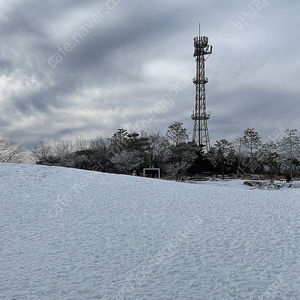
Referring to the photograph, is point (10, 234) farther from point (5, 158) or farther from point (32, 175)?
point (5, 158)

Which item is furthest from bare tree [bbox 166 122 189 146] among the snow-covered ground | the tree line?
the snow-covered ground

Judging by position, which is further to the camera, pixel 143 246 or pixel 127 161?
pixel 127 161

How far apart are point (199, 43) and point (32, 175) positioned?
38.3 m

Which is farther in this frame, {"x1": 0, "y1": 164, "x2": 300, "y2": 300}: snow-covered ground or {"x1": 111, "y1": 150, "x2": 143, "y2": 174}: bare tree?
{"x1": 111, "y1": 150, "x2": 143, "y2": 174}: bare tree

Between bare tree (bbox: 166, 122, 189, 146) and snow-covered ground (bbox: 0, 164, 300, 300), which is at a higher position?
bare tree (bbox: 166, 122, 189, 146)

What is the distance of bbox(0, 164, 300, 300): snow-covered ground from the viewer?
368cm

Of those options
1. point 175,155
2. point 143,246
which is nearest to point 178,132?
point 175,155

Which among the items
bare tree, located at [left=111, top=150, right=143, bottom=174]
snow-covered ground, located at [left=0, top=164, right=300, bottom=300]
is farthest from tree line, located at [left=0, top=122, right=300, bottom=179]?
snow-covered ground, located at [left=0, top=164, right=300, bottom=300]

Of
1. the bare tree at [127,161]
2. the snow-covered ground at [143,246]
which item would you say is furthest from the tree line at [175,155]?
the snow-covered ground at [143,246]

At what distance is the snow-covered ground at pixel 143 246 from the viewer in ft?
12.1

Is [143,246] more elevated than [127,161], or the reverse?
[127,161]

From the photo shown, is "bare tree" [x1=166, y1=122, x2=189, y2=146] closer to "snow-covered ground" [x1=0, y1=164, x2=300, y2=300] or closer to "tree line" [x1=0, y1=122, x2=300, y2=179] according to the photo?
"tree line" [x1=0, y1=122, x2=300, y2=179]

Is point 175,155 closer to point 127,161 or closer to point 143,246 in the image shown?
point 127,161

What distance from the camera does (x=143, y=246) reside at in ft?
17.1
